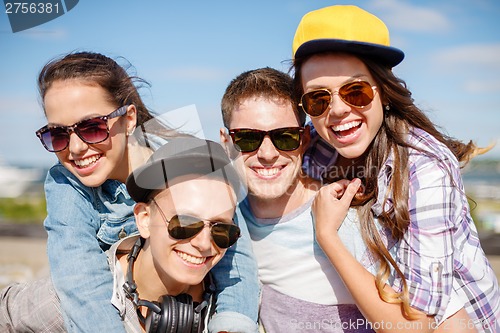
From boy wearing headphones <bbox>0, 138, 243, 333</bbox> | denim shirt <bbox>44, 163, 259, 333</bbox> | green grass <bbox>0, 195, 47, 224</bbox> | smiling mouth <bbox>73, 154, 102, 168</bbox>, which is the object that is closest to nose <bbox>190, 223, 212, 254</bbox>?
boy wearing headphones <bbox>0, 138, 243, 333</bbox>

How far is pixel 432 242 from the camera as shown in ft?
8.48

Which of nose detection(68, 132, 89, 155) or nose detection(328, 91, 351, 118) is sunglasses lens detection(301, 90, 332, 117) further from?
nose detection(68, 132, 89, 155)

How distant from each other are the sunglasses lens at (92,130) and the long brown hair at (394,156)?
115 centimetres

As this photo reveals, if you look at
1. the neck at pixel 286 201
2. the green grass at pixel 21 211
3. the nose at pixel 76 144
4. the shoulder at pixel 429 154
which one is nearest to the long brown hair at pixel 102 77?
the nose at pixel 76 144

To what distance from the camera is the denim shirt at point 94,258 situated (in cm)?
273

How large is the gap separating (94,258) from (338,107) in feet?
5.01

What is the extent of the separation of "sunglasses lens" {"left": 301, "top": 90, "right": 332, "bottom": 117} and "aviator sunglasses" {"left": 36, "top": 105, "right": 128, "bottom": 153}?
1.14m

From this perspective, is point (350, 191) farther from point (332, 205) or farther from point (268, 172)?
point (268, 172)

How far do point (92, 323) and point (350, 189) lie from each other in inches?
59.8

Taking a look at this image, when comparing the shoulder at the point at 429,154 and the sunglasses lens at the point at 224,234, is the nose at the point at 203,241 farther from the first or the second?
the shoulder at the point at 429,154

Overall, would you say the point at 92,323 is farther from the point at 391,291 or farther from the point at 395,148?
the point at 395,148

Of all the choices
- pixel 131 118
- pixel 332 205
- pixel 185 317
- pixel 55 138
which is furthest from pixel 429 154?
pixel 55 138

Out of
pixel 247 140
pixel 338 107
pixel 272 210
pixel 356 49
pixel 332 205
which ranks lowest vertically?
pixel 272 210

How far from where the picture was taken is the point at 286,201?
3.24 metres
